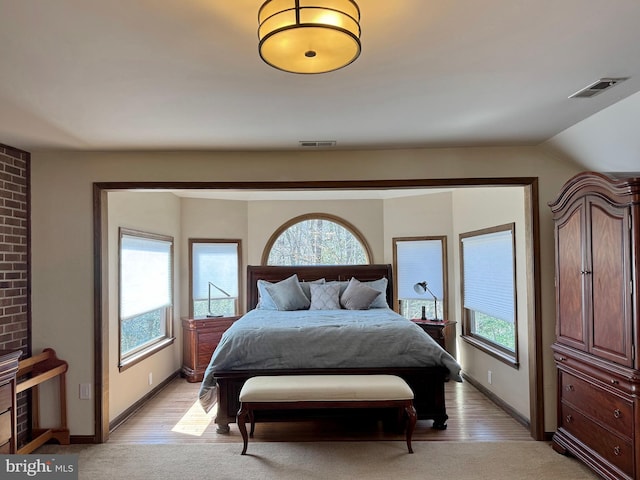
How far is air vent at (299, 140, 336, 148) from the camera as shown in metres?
3.56

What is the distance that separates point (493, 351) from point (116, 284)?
387cm

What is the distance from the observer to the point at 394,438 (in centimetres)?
375

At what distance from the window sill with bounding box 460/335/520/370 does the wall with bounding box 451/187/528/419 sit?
2.1 inches

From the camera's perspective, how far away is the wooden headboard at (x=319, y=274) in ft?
20.7

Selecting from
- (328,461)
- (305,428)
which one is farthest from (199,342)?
(328,461)

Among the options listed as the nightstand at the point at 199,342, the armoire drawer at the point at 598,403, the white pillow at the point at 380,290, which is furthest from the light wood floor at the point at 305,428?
→ the white pillow at the point at 380,290

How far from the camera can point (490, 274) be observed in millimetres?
4867

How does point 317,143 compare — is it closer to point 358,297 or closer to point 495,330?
point 358,297

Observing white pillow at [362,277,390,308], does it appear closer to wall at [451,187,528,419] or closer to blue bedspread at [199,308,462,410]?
wall at [451,187,528,419]

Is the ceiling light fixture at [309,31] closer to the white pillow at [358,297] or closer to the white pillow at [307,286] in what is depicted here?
the white pillow at [358,297]

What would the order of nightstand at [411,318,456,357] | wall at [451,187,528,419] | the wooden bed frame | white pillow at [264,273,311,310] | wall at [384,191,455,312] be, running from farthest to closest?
1. wall at [384,191,455,312]
2. white pillow at [264,273,311,310]
3. nightstand at [411,318,456,357]
4. wall at [451,187,528,419]
5. the wooden bed frame

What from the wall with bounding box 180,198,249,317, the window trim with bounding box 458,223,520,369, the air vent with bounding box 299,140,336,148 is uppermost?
the air vent with bounding box 299,140,336,148

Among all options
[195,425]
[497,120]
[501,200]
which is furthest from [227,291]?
[497,120]

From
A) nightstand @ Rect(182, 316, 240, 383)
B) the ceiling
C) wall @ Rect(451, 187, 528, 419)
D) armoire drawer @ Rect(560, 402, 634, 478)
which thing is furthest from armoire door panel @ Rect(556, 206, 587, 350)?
nightstand @ Rect(182, 316, 240, 383)
